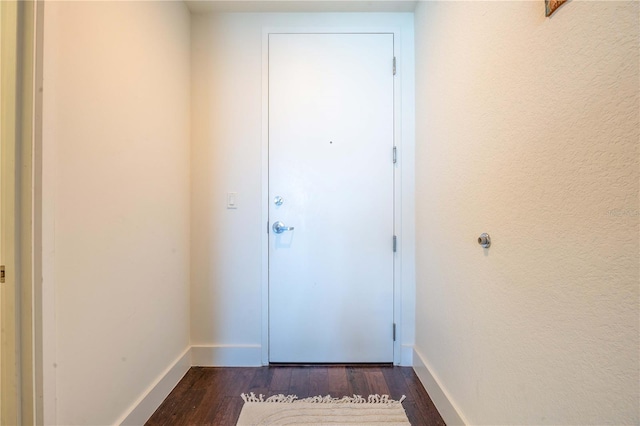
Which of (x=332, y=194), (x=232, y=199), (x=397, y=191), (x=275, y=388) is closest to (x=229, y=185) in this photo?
(x=232, y=199)

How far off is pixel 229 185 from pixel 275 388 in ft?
4.33

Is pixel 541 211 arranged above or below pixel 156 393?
above

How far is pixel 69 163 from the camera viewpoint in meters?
0.94

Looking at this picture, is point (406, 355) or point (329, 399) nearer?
point (329, 399)

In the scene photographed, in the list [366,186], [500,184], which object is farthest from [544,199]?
[366,186]

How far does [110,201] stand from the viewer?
1.12 meters

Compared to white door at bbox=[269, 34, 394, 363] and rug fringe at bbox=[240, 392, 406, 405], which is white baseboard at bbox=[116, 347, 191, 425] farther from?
white door at bbox=[269, 34, 394, 363]

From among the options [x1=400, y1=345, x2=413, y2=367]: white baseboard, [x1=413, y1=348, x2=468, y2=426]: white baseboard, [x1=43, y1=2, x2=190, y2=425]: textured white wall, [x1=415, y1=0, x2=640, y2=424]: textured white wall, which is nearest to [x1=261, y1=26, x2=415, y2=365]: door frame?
[x1=400, y1=345, x2=413, y2=367]: white baseboard

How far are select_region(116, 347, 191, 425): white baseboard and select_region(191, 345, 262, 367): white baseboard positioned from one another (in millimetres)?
62

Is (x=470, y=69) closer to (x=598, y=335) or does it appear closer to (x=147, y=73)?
(x=598, y=335)

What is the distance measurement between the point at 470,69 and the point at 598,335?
3.40ft

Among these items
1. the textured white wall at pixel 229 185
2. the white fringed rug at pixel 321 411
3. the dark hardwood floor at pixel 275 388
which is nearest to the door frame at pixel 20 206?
the dark hardwood floor at pixel 275 388

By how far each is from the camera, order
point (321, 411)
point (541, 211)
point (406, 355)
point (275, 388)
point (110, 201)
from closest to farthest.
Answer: point (541, 211) < point (110, 201) < point (321, 411) < point (275, 388) < point (406, 355)

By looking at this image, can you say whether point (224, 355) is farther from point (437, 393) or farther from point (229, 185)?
point (437, 393)
